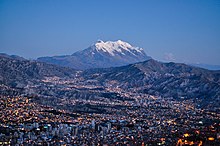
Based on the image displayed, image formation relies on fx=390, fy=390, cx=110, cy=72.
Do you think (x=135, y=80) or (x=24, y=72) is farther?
(x=135, y=80)

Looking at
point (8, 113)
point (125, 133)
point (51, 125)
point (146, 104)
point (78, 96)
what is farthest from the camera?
point (78, 96)

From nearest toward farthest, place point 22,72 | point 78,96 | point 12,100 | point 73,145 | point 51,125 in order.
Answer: point 73,145
point 51,125
point 12,100
point 78,96
point 22,72

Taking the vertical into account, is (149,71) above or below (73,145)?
above

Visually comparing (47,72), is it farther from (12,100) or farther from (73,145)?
(73,145)

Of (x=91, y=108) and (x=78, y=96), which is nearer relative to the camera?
(x=91, y=108)

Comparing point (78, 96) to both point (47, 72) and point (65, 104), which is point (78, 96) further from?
point (47, 72)

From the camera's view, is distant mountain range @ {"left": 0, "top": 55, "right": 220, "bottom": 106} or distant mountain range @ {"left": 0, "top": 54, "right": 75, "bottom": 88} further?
distant mountain range @ {"left": 0, "top": 54, "right": 75, "bottom": 88}

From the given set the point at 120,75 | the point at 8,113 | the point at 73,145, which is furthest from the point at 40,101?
the point at 120,75

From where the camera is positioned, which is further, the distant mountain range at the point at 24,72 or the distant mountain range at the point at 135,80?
the distant mountain range at the point at 24,72

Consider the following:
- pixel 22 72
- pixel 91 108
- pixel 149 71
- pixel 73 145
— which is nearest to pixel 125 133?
pixel 73 145

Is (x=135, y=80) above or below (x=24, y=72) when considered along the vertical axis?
below
